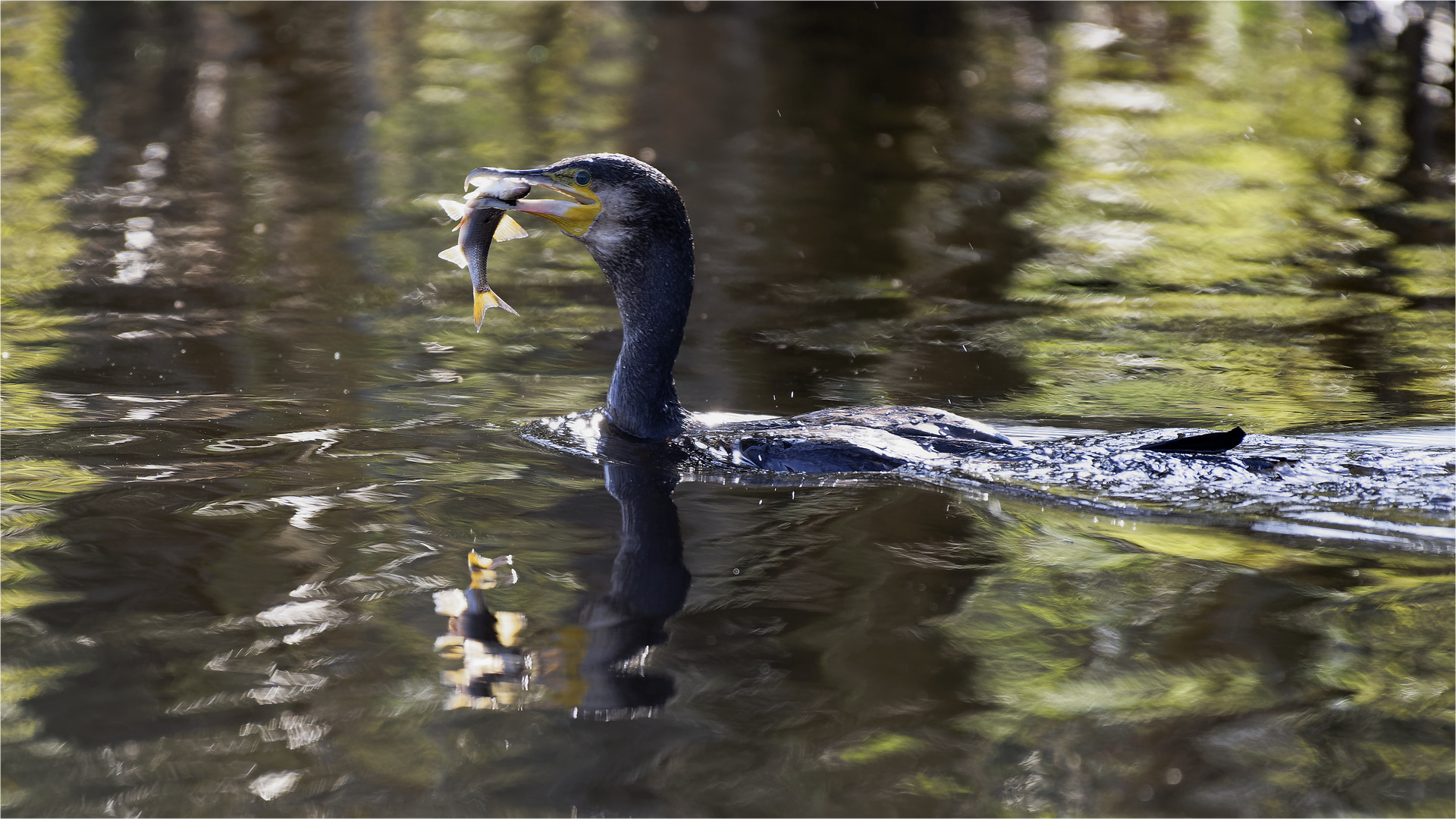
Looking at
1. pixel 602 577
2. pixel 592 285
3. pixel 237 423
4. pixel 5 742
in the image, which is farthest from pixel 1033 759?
pixel 592 285

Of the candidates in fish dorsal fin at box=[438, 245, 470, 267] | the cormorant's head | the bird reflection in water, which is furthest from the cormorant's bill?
the bird reflection in water

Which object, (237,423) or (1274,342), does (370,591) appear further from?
(1274,342)

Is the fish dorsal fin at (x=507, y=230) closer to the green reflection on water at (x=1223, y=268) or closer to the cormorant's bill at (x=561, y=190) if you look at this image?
the cormorant's bill at (x=561, y=190)

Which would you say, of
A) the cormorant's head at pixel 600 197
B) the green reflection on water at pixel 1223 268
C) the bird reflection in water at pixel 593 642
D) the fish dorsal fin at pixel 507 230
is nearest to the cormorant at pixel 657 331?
the cormorant's head at pixel 600 197

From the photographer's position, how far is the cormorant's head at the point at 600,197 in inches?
231

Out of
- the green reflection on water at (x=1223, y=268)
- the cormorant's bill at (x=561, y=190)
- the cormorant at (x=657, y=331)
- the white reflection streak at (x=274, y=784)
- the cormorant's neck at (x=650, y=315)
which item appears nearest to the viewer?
the white reflection streak at (x=274, y=784)

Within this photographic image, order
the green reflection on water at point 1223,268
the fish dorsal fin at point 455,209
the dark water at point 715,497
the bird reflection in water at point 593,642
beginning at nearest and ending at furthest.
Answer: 1. the dark water at point 715,497
2. the bird reflection in water at point 593,642
3. the fish dorsal fin at point 455,209
4. the green reflection on water at point 1223,268

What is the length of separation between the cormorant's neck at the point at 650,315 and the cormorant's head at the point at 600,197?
0.07m

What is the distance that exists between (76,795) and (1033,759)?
7.77ft

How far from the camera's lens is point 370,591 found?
15.1 feet

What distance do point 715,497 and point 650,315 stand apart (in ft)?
3.38

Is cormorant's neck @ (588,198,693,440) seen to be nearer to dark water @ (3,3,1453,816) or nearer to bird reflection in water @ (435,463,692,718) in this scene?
dark water @ (3,3,1453,816)

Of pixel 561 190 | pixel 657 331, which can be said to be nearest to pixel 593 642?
pixel 657 331

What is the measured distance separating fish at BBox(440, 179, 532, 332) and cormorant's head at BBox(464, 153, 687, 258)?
23mm
